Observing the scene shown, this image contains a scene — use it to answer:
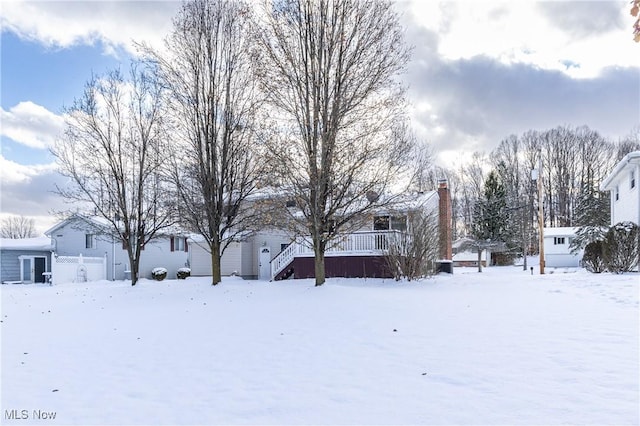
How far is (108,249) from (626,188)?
29.9m

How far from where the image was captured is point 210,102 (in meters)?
15.0

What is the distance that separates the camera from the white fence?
22.0 m

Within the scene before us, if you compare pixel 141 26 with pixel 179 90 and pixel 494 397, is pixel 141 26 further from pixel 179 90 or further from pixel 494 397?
pixel 494 397

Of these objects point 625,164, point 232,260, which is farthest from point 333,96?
point 232,260

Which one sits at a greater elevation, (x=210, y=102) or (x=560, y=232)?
(x=210, y=102)

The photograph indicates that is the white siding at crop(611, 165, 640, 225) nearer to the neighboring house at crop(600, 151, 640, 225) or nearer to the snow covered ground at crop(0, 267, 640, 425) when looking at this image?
the neighboring house at crop(600, 151, 640, 225)

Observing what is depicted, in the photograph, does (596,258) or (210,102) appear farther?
(596,258)

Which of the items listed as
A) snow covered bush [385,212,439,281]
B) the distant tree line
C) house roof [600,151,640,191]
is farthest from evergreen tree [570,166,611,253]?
snow covered bush [385,212,439,281]

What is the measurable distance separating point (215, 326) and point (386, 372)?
155 inches

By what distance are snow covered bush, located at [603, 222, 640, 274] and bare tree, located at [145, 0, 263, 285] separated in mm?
13048

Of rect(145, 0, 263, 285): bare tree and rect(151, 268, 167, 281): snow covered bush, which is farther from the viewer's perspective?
rect(151, 268, 167, 281): snow covered bush

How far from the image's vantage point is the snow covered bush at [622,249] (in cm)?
1418

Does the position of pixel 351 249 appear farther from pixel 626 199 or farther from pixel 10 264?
pixel 10 264

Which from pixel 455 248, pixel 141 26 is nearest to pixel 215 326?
pixel 141 26
